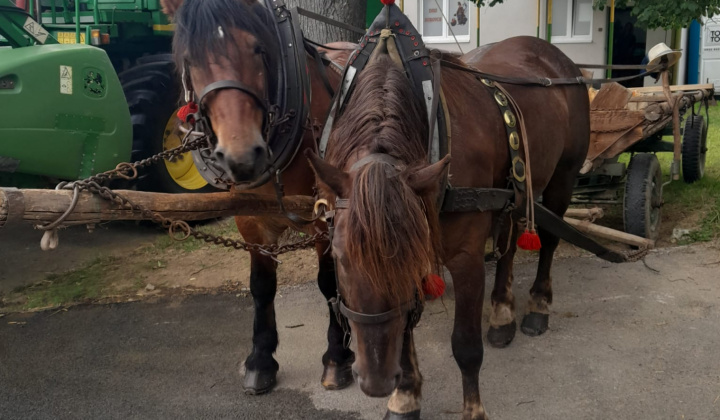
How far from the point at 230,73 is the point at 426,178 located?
0.93 metres

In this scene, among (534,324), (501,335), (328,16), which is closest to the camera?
(501,335)

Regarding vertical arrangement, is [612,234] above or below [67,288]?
above

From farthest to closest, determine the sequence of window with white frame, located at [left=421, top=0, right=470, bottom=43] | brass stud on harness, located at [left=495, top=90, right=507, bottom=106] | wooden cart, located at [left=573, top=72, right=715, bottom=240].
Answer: window with white frame, located at [left=421, top=0, right=470, bottom=43] < wooden cart, located at [left=573, top=72, right=715, bottom=240] < brass stud on harness, located at [left=495, top=90, right=507, bottom=106]

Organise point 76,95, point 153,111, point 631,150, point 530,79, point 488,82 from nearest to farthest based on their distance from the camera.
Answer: point 488,82 < point 530,79 < point 76,95 < point 631,150 < point 153,111

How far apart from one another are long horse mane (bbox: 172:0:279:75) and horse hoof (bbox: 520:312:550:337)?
240cm

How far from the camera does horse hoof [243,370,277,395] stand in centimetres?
321

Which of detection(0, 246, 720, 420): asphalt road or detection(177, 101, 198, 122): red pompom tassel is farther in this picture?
detection(0, 246, 720, 420): asphalt road

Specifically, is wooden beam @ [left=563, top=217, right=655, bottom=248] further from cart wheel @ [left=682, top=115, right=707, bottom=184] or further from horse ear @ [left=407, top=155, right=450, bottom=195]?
horse ear @ [left=407, top=155, right=450, bottom=195]

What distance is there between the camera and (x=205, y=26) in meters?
2.40

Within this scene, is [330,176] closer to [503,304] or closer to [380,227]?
[380,227]

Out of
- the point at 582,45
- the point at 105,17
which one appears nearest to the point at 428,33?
the point at 582,45

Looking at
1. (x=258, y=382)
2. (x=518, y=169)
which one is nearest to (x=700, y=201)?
(x=518, y=169)

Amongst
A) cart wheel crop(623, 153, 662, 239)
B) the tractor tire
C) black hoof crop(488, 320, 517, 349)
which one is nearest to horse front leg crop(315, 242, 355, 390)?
black hoof crop(488, 320, 517, 349)

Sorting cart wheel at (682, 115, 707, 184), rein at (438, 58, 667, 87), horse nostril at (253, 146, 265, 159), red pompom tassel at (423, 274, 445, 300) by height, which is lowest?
red pompom tassel at (423, 274, 445, 300)
